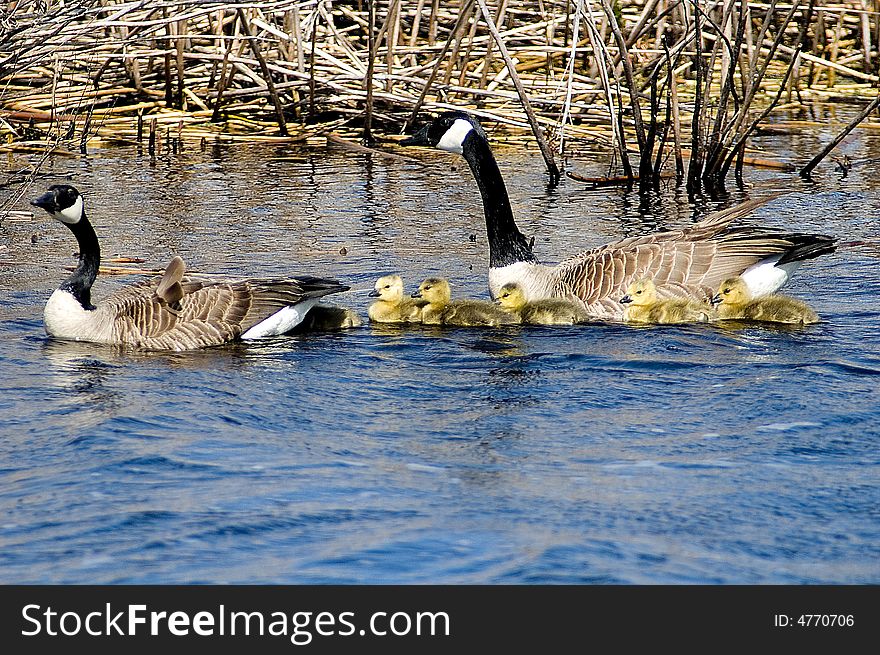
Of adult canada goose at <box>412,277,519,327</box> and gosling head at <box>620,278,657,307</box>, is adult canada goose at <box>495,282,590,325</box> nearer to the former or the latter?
adult canada goose at <box>412,277,519,327</box>

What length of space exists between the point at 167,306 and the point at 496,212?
103 inches

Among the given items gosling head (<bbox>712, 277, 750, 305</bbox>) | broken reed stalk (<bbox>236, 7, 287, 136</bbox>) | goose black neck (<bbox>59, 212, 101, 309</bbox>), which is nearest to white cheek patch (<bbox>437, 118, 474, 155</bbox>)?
gosling head (<bbox>712, 277, 750, 305</bbox>)

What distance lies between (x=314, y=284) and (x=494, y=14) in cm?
823

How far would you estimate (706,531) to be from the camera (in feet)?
17.7

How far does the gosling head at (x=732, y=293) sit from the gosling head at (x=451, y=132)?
222cm

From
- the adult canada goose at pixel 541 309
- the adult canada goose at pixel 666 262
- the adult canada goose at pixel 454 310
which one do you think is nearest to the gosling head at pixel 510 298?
the adult canada goose at pixel 541 309

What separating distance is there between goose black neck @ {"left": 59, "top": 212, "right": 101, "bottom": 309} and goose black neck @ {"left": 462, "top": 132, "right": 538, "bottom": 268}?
112 inches

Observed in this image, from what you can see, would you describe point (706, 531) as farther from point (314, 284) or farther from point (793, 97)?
point (793, 97)

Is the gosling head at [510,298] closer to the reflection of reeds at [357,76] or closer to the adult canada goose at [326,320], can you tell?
the adult canada goose at [326,320]

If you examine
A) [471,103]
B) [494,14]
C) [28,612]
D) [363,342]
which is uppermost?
[494,14]

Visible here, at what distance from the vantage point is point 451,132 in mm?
9812

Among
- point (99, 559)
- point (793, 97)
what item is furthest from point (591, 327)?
point (793, 97)

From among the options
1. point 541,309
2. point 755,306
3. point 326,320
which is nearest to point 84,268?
point 326,320

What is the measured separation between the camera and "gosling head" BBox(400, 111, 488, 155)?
9766 mm
